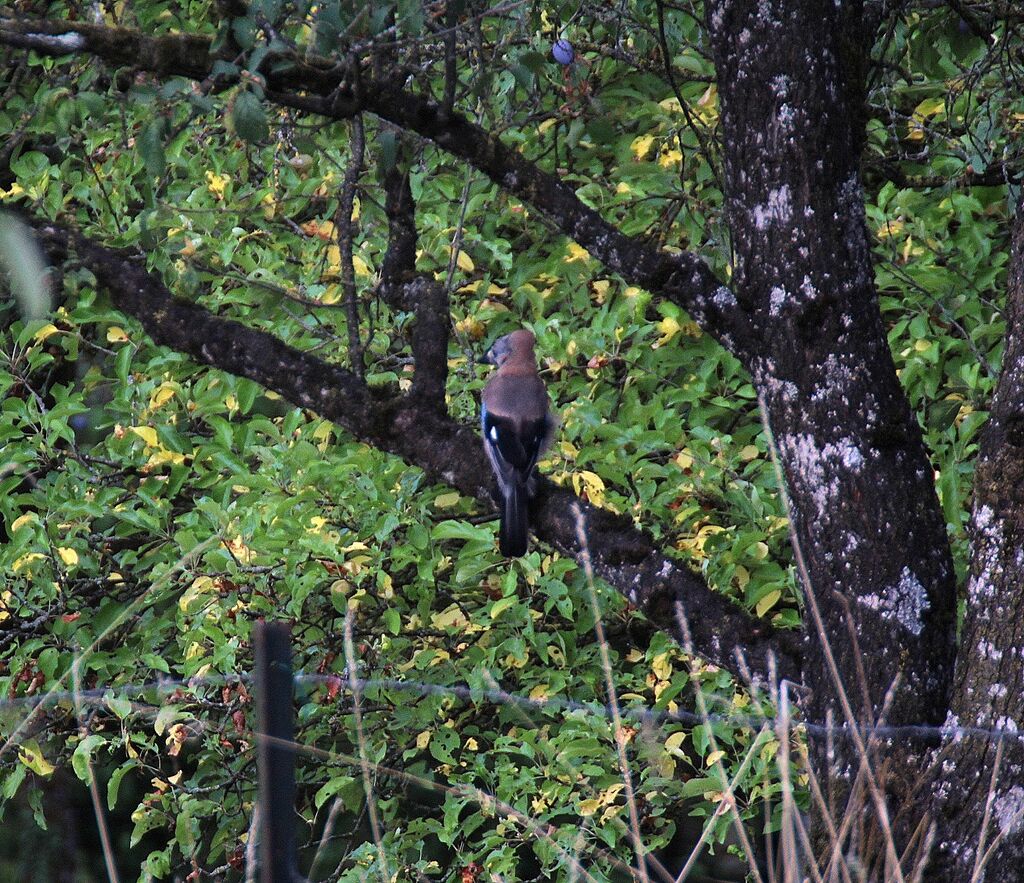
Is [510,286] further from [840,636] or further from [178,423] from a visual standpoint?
[840,636]

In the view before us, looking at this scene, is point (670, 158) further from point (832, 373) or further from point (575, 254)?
point (832, 373)

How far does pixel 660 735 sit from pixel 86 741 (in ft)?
5.33

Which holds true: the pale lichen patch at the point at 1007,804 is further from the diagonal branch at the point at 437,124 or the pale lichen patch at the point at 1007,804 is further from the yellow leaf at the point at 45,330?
the yellow leaf at the point at 45,330

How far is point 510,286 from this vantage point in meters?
5.41

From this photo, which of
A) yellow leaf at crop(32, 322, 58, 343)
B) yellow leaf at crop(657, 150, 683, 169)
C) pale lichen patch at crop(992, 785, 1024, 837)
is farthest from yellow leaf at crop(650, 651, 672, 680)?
yellow leaf at crop(32, 322, 58, 343)

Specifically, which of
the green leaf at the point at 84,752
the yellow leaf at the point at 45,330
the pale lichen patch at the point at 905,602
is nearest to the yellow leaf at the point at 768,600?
the pale lichen patch at the point at 905,602

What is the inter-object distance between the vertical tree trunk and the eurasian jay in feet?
2.54

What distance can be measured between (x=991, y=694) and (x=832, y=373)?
2.64 ft

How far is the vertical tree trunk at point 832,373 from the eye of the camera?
3.27 meters

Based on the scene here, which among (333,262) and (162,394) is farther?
(333,262)

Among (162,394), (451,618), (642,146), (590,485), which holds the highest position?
(642,146)

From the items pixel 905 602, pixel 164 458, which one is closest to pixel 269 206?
Answer: pixel 164 458

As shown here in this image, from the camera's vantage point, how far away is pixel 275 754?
1914mm

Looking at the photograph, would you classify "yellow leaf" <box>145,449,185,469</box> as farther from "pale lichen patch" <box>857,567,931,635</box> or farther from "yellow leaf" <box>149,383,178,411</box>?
"pale lichen patch" <box>857,567,931,635</box>
